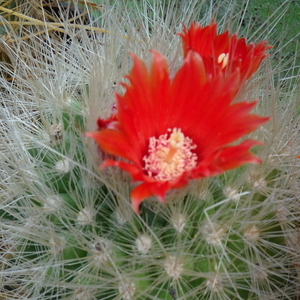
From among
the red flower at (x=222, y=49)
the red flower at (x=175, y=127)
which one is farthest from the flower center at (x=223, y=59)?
the red flower at (x=175, y=127)

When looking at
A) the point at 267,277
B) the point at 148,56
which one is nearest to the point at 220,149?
the point at 267,277

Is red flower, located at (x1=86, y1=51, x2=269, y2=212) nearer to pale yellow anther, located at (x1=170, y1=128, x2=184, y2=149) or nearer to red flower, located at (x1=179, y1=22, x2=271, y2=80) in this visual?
pale yellow anther, located at (x1=170, y1=128, x2=184, y2=149)

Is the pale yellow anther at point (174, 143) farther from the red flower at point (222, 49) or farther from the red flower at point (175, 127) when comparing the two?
the red flower at point (222, 49)

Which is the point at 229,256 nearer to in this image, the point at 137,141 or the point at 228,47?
the point at 137,141

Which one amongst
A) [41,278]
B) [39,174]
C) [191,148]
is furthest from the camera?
[39,174]

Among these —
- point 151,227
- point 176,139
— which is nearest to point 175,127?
point 176,139

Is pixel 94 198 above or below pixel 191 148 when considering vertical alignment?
below

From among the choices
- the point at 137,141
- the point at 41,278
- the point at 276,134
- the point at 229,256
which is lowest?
the point at 41,278
